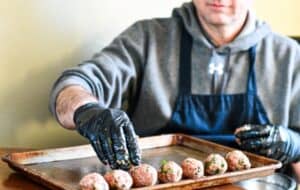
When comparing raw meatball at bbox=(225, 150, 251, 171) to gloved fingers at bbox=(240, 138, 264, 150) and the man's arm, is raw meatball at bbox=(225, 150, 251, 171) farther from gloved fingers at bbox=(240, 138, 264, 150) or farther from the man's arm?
the man's arm

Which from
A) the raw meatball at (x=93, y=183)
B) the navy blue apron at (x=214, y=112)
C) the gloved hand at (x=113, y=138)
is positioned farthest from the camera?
the navy blue apron at (x=214, y=112)

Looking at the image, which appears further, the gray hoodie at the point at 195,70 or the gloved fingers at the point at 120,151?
the gray hoodie at the point at 195,70

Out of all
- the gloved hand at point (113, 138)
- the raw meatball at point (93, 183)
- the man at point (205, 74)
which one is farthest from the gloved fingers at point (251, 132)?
the raw meatball at point (93, 183)

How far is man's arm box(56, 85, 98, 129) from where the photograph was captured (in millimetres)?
1035

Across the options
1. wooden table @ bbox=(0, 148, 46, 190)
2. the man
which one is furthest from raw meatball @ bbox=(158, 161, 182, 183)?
the man

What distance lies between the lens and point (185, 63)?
1.29m

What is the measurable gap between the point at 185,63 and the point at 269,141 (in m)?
0.28

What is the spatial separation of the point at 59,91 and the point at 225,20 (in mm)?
388

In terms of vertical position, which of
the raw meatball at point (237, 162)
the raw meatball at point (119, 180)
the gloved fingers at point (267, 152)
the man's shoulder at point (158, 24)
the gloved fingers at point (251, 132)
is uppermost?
the man's shoulder at point (158, 24)

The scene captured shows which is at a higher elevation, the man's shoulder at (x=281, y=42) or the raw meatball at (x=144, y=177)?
the man's shoulder at (x=281, y=42)

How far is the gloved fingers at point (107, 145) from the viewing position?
0.88m

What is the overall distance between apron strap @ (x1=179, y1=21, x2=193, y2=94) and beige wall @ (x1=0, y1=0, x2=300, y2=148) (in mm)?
194

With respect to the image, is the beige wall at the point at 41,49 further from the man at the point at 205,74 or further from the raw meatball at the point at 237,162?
the raw meatball at the point at 237,162

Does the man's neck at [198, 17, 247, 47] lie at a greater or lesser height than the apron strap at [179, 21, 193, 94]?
greater
